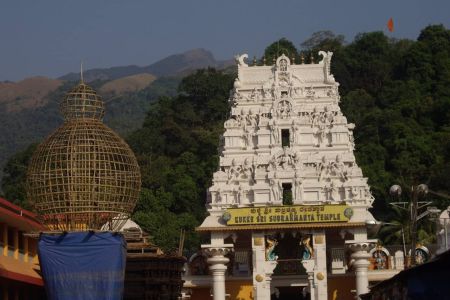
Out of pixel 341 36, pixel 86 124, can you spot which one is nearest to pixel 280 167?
pixel 86 124

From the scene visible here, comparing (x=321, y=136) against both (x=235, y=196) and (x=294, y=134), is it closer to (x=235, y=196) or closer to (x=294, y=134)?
(x=294, y=134)

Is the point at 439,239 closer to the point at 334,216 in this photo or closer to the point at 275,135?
the point at 334,216

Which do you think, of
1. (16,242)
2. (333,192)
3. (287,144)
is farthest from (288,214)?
(16,242)

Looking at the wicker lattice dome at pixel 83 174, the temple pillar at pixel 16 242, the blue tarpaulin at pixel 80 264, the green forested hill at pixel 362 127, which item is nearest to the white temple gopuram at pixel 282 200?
the temple pillar at pixel 16 242

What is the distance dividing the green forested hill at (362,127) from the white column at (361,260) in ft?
53.0

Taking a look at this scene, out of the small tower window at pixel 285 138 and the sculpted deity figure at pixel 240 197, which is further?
the small tower window at pixel 285 138

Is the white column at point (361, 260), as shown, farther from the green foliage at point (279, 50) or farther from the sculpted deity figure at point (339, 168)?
the green foliage at point (279, 50)

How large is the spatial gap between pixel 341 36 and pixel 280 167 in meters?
68.0

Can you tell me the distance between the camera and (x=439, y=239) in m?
56.3

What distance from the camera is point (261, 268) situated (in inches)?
2270

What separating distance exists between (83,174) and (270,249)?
2155cm

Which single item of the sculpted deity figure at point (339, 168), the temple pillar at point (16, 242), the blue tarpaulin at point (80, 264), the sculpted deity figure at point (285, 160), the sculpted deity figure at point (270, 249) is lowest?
the blue tarpaulin at point (80, 264)

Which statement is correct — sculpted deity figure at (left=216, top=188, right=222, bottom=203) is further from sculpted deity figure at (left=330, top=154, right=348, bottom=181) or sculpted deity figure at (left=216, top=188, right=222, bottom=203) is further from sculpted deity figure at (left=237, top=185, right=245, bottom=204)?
sculpted deity figure at (left=330, top=154, right=348, bottom=181)

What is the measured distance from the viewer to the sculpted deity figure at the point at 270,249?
57719 mm
